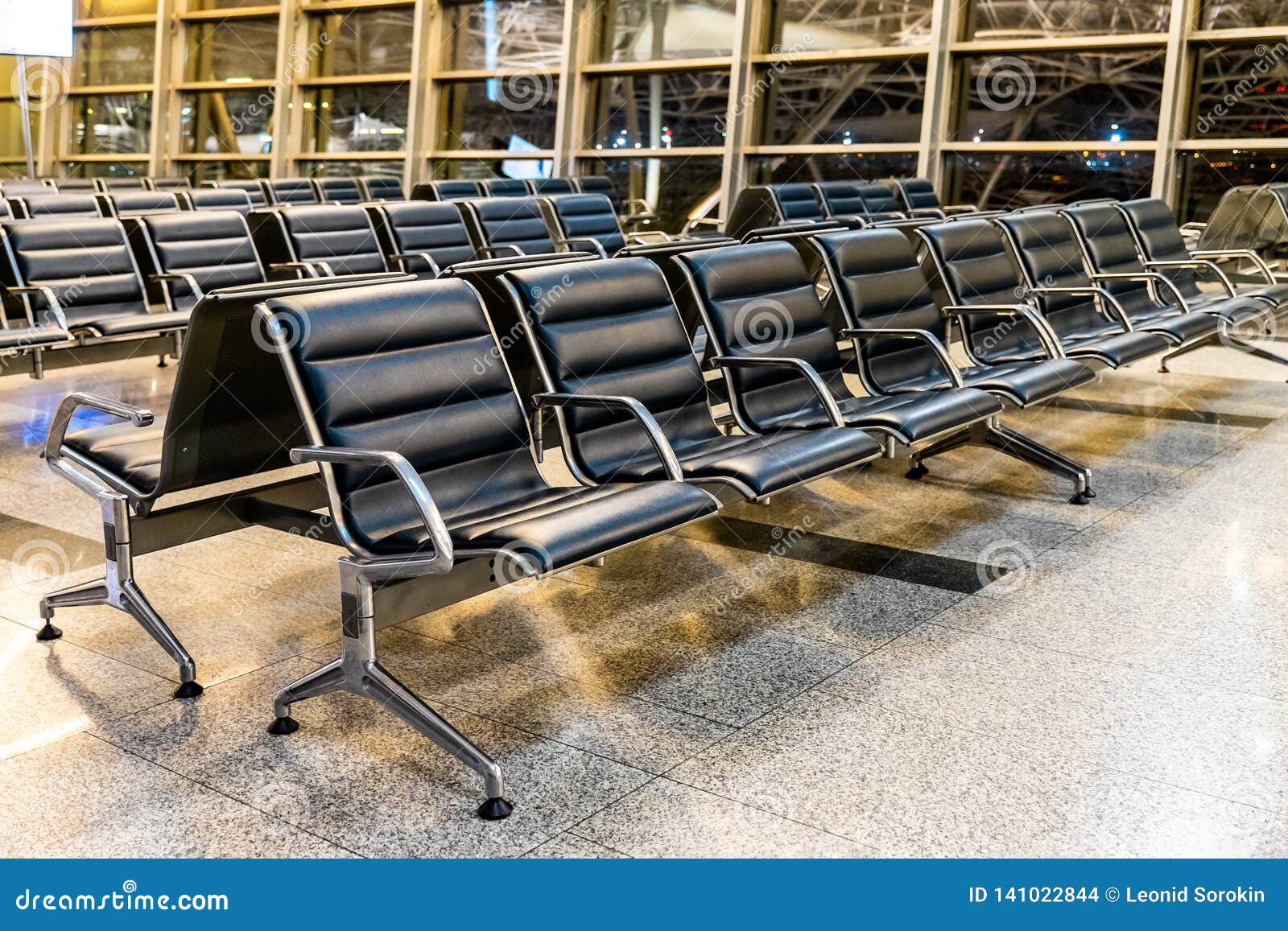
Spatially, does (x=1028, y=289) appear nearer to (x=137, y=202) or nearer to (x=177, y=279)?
(x=177, y=279)

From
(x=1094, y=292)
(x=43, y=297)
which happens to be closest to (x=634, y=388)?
(x=1094, y=292)

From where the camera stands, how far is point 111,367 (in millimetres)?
6430

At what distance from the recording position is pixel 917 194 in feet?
26.5

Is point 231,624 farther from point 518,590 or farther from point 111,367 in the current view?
point 111,367

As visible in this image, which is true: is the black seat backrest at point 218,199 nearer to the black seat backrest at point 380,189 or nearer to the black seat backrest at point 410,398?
the black seat backrest at point 380,189

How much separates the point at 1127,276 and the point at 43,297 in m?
4.15

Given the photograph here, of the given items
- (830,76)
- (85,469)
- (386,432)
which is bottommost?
(85,469)

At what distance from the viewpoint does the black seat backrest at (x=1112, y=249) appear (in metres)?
5.41

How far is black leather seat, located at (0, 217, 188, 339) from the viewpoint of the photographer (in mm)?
4703

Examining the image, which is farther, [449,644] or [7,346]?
[7,346]

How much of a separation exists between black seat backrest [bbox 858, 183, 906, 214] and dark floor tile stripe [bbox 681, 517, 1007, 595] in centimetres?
415

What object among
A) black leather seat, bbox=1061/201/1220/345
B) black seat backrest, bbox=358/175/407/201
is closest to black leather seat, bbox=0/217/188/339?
black leather seat, bbox=1061/201/1220/345
